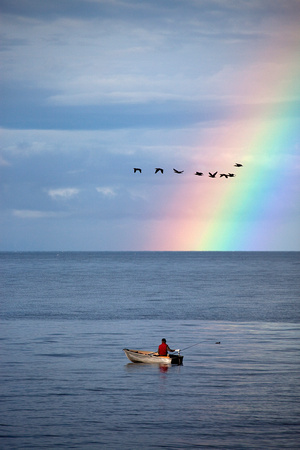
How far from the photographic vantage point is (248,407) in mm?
40375

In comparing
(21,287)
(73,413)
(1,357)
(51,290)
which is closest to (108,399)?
(73,413)

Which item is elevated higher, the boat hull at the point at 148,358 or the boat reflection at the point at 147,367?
the boat hull at the point at 148,358

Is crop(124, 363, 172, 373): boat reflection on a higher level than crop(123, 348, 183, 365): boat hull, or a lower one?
lower

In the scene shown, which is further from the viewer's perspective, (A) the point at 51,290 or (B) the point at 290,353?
(A) the point at 51,290

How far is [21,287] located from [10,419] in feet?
371

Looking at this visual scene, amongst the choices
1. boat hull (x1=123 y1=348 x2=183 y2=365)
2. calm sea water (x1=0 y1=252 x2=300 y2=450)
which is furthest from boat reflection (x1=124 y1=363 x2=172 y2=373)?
boat hull (x1=123 y1=348 x2=183 y2=365)

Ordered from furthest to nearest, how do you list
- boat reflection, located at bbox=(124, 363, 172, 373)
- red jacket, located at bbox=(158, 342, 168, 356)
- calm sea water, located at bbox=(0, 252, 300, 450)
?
red jacket, located at bbox=(158, 342, 168, 356) < boat reflection, located at bbox=(124, 363, 172, 373) < calm sea water, located at bbox=(0, 252, 300, 450)

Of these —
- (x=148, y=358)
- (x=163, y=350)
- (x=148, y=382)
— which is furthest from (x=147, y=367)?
(x=148, y=382)

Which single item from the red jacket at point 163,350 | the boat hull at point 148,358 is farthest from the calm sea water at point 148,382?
the red jacket at point 163,350

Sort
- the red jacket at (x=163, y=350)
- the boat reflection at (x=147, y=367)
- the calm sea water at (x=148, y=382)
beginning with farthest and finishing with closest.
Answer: the red jacket at (x=163, y=350) → the boat reflection at (x=147, y=367) → the calm sea water at (x=148, y=382)

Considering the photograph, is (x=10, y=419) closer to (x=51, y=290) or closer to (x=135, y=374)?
(x=135, y=374)

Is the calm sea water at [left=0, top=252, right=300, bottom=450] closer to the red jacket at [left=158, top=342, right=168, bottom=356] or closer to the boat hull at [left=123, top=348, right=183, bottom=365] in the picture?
the boat hull at [left=123, top=348, right=183, bottom=365]

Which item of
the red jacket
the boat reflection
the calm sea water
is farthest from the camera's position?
the red jacket

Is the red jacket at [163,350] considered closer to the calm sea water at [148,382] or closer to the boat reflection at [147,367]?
the boat reflection at [147,367]
